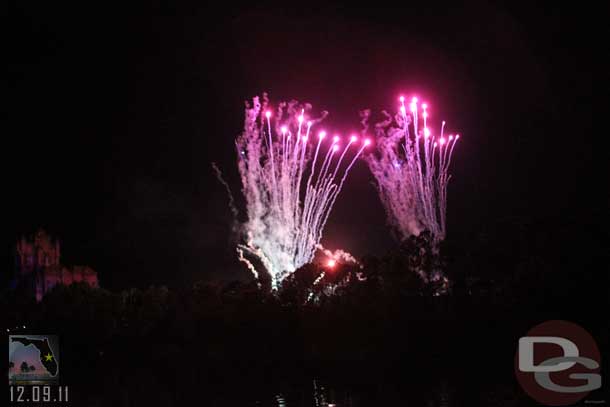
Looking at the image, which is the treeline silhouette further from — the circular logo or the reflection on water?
the reflection on water

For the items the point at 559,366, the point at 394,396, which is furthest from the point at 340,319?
the point at 559,366

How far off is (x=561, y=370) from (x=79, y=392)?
552 inches

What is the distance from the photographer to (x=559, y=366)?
18453 mm

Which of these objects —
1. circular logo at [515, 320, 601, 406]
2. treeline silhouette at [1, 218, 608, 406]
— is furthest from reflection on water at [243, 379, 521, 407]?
treeline silhouette at [1, 218, 608, 406]

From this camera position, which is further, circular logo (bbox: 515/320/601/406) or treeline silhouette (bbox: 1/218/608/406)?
treeline silhouette (bbox: 1/218/608/406)

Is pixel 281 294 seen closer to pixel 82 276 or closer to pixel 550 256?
pixel 550 256

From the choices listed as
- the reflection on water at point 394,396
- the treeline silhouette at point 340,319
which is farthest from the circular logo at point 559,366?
the treeline silhouette at point 340,319

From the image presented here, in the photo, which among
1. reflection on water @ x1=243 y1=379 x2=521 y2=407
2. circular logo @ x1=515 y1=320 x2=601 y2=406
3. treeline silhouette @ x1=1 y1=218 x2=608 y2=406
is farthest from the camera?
treeline silhouette @ x1=1 y1=218 x2=608 y2=406

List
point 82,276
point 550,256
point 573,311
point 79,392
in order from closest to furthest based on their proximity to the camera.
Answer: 1. point 79,392
2. point 573,311
3. point 550,256
4. point 82,276

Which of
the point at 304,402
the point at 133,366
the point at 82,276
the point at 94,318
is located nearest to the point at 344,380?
the point at 304,402

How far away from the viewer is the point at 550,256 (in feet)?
89.1

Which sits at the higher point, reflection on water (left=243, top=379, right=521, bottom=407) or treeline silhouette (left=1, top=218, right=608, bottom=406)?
treeline silhouette (left=1, top=218, right=608, bottom=406)

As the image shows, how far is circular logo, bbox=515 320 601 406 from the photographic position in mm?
17430

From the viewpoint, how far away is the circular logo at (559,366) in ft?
57.2
